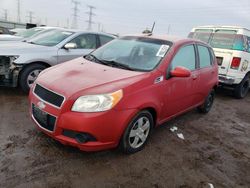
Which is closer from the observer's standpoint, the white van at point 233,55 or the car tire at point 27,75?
the car tire at point 27,75

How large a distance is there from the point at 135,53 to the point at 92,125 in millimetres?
1640

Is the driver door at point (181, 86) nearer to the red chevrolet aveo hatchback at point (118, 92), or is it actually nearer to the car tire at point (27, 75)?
the red chevrolet aveo hatchback at point (118, 92)

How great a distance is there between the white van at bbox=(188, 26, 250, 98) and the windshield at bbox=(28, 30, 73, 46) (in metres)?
4.42

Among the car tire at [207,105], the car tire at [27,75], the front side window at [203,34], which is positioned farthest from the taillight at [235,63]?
the car tire at [27,75]

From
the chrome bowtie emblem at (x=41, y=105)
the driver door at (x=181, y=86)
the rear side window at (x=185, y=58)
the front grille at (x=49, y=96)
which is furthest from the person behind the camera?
the rear side window at (x=185, y=58)

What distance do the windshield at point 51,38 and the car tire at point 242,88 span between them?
5179 millimetres

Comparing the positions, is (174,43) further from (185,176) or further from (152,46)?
(185,176)

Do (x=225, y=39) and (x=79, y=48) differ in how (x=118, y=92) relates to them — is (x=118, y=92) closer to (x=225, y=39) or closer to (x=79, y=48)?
(x=79, y=48)

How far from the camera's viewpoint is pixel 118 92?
312cm

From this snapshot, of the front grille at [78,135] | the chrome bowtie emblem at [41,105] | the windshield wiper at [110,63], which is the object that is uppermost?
the windshield wiper at [110,63]

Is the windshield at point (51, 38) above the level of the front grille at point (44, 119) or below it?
above

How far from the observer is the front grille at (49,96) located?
3.07 meters

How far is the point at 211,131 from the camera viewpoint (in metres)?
4.93

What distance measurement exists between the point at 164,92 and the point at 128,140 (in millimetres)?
929
